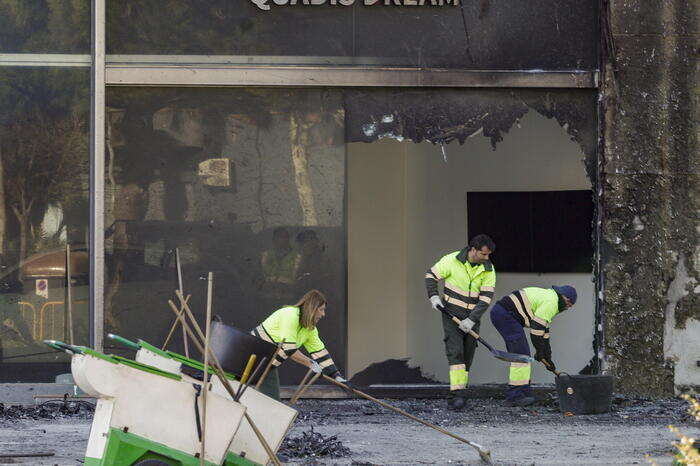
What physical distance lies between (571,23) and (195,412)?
21.5 ft

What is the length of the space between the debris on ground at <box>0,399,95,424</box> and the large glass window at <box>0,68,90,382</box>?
0.83 metres

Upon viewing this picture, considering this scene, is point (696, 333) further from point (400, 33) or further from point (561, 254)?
point (400, 33)

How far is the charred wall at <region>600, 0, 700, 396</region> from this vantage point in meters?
11.6

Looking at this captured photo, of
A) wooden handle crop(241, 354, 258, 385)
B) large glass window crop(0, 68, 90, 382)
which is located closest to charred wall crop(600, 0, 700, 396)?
large glass window crop(0, 68, 90, 382)

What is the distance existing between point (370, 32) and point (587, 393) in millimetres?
4097

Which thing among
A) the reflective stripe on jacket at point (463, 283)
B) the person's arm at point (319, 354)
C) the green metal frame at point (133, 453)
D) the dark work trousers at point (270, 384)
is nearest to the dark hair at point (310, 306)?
the person's arm at point (319, 354)

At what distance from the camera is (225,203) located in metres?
11.6

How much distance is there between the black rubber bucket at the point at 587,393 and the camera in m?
10.7

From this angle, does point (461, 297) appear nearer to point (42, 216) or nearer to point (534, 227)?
point (534, 227)

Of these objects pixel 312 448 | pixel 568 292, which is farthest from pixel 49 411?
pixel 568 292

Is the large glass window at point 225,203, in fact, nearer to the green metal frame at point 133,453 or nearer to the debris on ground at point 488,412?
the debris on ground at point 488,412

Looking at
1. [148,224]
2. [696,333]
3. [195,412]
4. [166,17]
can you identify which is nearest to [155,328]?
[148,224]

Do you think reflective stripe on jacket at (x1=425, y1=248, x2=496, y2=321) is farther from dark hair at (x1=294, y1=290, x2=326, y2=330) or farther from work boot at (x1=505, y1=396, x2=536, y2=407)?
dark hair at (x1=294, y1=290, x2=326, y2=330)

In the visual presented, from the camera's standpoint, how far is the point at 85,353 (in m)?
6.58
